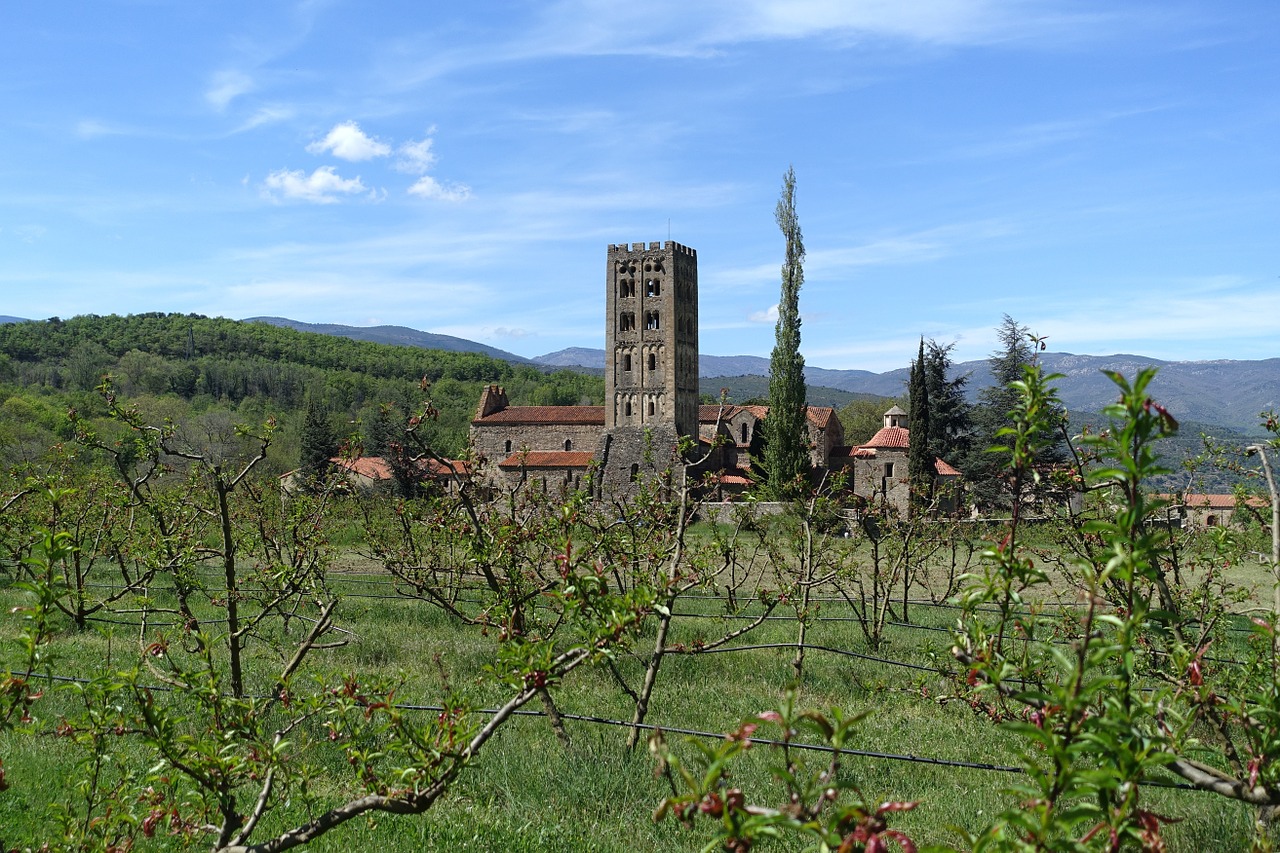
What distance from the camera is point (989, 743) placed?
9.70 m

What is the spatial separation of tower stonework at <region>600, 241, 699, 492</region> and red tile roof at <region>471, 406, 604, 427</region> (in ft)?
4.75

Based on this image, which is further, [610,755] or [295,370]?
[295,370]

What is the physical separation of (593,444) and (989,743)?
5225 centimetres

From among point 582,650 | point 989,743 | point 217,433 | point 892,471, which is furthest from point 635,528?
point 217,433

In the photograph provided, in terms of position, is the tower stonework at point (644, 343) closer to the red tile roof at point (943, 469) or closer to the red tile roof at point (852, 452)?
the red tile roof at point (852, 452)

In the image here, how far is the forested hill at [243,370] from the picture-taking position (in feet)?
360

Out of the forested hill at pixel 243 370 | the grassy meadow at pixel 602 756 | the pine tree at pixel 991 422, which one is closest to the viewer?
the grassy meadow at pixel 602 756

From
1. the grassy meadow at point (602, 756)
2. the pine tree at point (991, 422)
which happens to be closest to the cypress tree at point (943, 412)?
the pine tree at point (991, 422)

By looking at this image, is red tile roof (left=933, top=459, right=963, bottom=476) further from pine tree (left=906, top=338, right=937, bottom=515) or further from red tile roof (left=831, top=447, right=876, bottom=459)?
red tile roof (left=831, top=447, right=876, bottom=459)

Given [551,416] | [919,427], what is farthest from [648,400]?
[919,427]

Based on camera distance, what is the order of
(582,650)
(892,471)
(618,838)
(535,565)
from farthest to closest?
(892,471)
(535,565)
(618,838)
(582,650)

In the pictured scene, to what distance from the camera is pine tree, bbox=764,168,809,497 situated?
169ft

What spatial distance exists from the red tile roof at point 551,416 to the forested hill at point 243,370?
76.4 ft

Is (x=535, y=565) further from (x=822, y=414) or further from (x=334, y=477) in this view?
(x=822, y=414)
